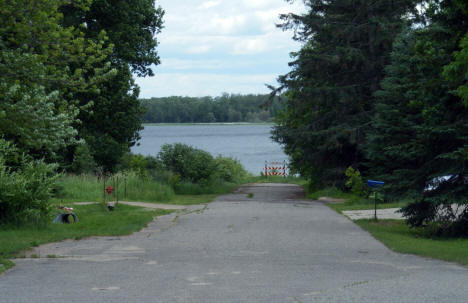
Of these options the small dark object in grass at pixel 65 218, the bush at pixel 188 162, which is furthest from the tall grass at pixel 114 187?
the small dark object in grass at pixel 65 218

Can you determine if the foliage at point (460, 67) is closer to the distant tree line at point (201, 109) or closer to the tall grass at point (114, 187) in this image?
the tall grass at point (114, 187)

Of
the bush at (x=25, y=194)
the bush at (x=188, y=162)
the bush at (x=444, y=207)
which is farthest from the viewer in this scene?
the bush at (x=188, y=162)

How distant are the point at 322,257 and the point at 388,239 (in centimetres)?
357

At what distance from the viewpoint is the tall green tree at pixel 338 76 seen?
30.1 meters

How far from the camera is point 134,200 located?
81.7 feet

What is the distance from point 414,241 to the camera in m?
14.0

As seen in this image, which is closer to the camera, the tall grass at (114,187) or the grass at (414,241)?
the grass at (414,241)

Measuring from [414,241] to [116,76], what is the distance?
75.7 ft

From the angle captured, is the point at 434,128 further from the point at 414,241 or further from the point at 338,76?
the point at 338,76

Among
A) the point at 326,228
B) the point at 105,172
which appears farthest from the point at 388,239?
the point at 105,172

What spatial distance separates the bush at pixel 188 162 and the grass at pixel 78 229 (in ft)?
44.7

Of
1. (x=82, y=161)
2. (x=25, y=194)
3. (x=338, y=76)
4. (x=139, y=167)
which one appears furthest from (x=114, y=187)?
(x=338, y=76)

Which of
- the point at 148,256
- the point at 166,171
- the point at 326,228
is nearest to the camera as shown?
the point at 148,256

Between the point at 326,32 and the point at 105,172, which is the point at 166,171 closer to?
the point at 105,172
